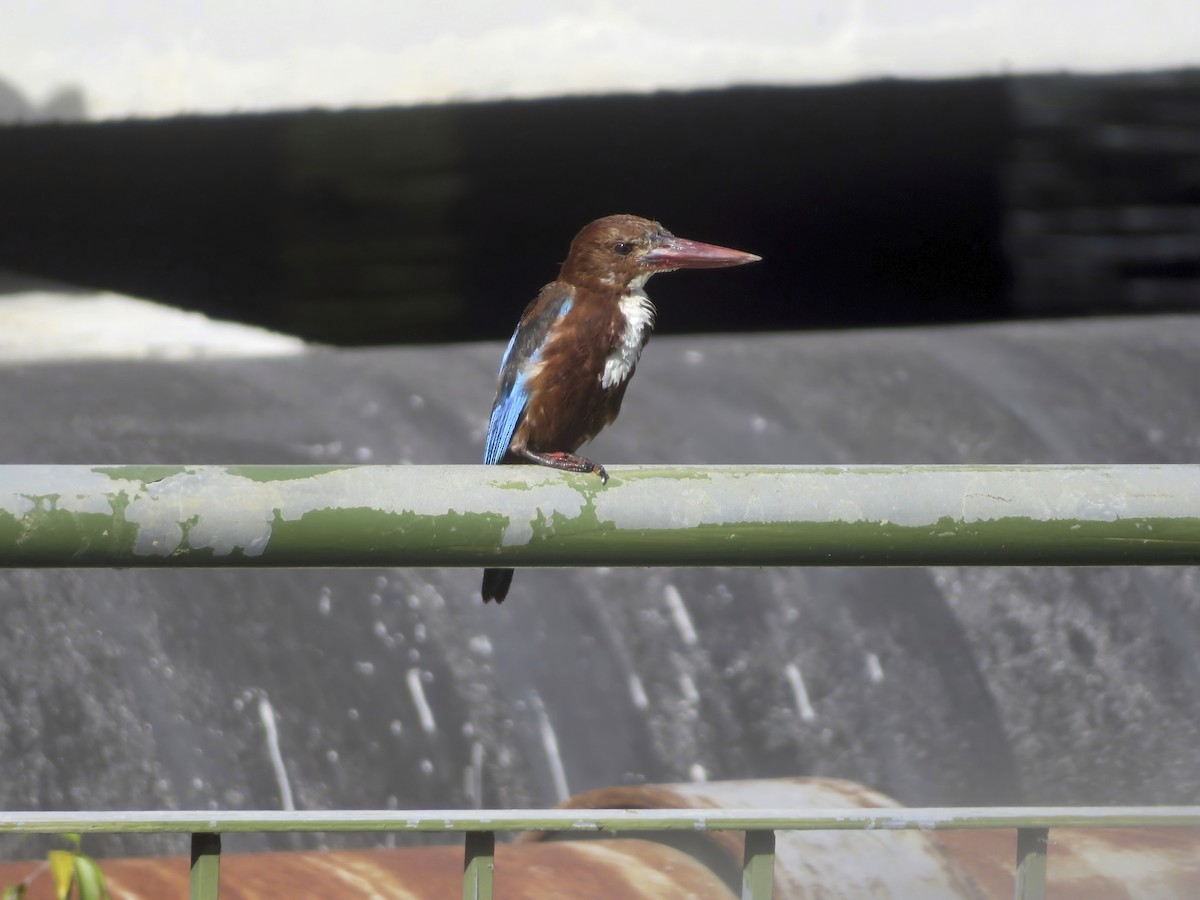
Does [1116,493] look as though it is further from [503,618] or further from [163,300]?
[163,300]

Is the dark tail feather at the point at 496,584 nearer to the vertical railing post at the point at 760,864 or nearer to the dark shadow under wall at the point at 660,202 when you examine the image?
the vertical railing post at the point at 760,864

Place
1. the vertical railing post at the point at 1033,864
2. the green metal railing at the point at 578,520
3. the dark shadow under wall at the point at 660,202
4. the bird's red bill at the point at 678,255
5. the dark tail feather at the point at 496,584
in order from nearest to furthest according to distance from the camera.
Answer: the green metal railing at the point at 578,520, the vertical railing post at the point at 1033,864, the dark tail feather at the point at 496,584, the bird's red bill at the point at 678,255, the dark shadow under wall at the point at 660,202

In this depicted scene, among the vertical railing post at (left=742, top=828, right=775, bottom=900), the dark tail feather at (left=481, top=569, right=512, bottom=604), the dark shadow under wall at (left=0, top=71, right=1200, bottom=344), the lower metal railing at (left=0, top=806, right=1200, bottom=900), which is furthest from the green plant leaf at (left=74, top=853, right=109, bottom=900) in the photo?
the dark shadow under wall at (left=0, top=71, right=1200, bottom=344)

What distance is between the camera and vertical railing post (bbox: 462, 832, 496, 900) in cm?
83

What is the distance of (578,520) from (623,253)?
150 cm

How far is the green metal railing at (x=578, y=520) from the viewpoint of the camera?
76 cm

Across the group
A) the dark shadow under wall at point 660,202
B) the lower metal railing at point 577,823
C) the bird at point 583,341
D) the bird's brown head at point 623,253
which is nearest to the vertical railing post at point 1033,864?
the lower metal railing at point 577,823

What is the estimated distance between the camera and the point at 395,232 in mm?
5512

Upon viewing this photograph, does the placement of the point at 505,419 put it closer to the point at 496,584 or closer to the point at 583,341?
the point at 583,341

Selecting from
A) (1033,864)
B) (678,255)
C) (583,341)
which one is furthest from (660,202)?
(1033,864)

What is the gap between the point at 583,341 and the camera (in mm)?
2164

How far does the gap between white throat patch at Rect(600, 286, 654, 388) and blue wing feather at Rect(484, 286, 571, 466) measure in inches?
3.7

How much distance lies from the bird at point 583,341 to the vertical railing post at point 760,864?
1.31 m

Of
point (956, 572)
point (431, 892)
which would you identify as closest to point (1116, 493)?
point (431, 892)
